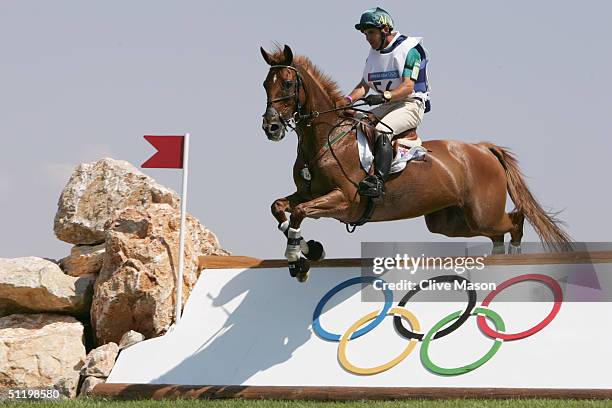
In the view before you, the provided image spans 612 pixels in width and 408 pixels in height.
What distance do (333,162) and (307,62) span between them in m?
1.00

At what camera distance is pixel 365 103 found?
758 cm

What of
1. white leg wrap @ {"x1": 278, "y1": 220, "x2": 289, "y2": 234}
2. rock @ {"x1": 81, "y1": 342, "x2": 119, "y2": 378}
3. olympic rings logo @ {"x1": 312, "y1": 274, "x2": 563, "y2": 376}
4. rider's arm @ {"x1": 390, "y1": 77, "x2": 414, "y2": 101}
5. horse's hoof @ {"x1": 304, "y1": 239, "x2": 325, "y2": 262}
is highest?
rider's arm @ {"x1": 390, "y1": 77, "x2": 414, "y2": 101}

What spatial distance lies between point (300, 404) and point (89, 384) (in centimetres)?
207

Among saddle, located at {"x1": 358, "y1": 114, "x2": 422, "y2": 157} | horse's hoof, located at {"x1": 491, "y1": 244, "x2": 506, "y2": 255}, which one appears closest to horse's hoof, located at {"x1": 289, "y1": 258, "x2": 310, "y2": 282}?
saddle, located at {"x1": 358, "y1": 114, "x2": 422, "y2": 157}

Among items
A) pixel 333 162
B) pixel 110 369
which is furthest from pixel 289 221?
pixel 110 369

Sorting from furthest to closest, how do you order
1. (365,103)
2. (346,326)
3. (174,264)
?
1. (174,264)
2. (365,103)
3. (346,326)

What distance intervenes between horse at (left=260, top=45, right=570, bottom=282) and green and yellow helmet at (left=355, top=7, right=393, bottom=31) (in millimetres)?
605

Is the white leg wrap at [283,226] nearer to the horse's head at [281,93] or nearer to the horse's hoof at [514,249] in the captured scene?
the horse's head at [281,93]

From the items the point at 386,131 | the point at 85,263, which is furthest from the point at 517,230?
the point at 85,263

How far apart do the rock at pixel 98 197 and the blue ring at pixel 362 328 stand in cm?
257

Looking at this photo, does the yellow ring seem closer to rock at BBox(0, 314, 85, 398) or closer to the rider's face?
rock at BBox(0, 314, 85, 398)

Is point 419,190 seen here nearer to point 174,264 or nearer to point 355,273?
point 355,273

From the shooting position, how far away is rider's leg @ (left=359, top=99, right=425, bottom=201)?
748 centimetres

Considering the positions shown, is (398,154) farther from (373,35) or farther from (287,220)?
(287,220)
